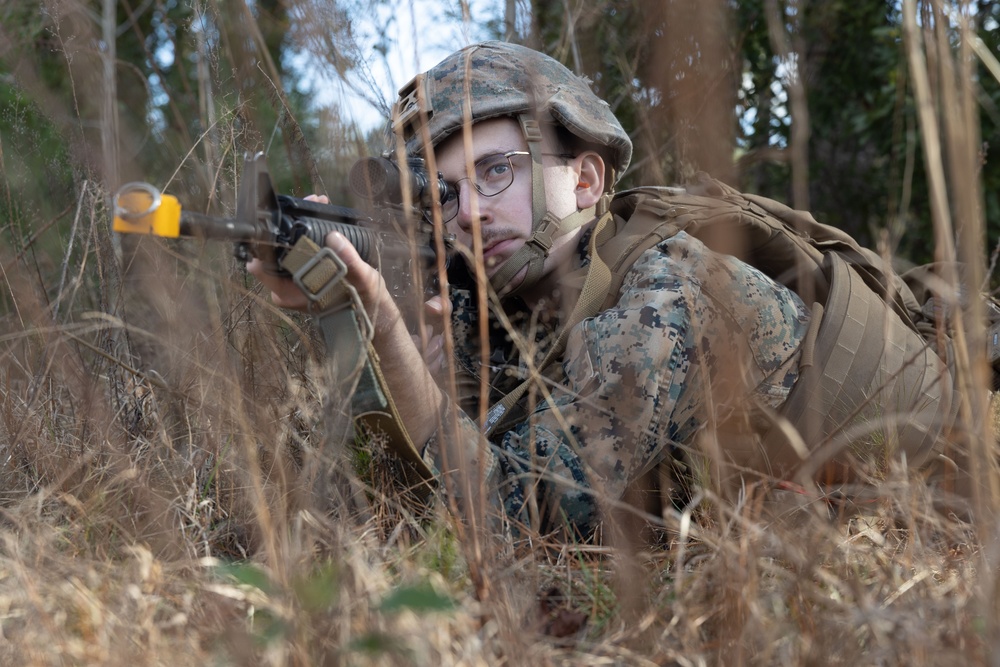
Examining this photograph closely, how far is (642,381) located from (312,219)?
33.2 inches

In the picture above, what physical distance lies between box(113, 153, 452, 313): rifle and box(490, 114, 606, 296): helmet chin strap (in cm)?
27

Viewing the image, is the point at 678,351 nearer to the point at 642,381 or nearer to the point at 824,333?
the point at 642,381

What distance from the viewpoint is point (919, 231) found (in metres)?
5.68

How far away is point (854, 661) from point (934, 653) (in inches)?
4.1

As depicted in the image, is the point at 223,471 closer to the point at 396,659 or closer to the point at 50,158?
the point at 396,659

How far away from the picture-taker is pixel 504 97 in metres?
2.73

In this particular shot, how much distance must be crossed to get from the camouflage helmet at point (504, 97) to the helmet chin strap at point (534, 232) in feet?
0.25

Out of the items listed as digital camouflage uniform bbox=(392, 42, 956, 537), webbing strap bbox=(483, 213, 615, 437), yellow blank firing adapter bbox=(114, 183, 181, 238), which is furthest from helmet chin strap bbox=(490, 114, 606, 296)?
yellow blank firing adapter bbox=(114, 183, 181, 238)

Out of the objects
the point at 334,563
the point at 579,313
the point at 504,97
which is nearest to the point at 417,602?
the point at 334,563

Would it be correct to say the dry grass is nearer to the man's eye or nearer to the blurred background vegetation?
the blurred background vegetation

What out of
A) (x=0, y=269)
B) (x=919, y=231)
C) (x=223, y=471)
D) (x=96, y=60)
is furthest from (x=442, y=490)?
(x=919, y=231)

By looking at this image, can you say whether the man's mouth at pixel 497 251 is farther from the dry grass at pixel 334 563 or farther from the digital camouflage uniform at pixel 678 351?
the dry grass at pixel 334 563

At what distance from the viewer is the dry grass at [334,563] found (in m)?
1.34

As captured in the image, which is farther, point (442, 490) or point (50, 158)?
Answer: point (50, 158)
